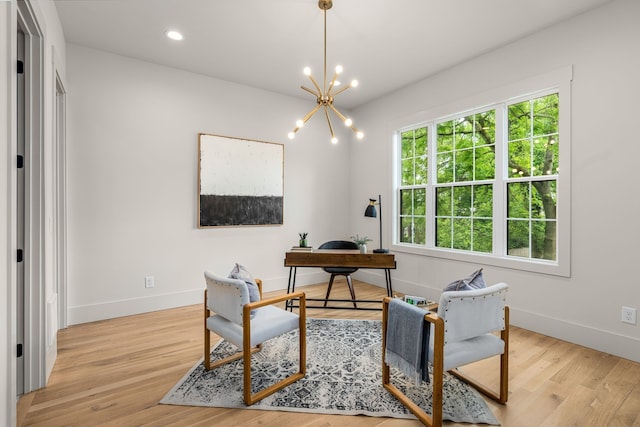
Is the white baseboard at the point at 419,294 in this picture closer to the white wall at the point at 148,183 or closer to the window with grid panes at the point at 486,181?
the white wall at the point at 148,183

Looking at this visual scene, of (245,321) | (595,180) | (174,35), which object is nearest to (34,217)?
(245,321)

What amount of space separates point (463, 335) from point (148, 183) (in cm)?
359

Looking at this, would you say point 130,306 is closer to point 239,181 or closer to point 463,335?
point 239,181

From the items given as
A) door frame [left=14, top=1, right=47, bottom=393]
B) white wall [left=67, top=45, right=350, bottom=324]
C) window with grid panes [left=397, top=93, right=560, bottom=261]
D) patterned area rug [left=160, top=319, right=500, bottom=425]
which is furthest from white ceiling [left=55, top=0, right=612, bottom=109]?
patterned area rug [left=160, top=319, right=500, bottom=425]

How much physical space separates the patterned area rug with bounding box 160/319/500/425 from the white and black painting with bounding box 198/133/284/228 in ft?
6.10

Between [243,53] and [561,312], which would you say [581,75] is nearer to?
[561,312]

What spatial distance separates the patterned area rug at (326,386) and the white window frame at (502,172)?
5.45 feet

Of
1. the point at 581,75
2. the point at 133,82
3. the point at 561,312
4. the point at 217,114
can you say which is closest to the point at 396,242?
the point at 561,312

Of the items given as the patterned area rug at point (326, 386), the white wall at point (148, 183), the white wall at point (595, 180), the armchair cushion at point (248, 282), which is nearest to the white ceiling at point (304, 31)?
the white wall at point (595, 180)

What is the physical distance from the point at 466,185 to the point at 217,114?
3293 millimetres

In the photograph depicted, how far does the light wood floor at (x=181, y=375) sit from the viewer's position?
1857 millimetres

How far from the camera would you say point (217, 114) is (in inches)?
167

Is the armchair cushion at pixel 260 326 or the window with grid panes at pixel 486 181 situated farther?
the window with grid panes at pixel 486 181

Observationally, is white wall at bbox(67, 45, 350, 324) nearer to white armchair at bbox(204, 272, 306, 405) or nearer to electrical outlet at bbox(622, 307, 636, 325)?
white armchair at bbox(204, 272, 306, 405)
